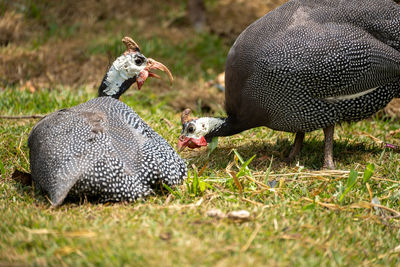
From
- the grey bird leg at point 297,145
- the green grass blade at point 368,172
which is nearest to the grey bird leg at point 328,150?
the grey bird leg at point 297,145

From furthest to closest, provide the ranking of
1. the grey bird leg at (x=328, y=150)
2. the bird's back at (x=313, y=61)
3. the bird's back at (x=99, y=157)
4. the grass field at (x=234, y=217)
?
the grey bird leg at (x=328, y=150) → the bird's back at (x=313, y=61) → the bird's back at (x=99, y=157) → the grass field at (x=234, y=217)

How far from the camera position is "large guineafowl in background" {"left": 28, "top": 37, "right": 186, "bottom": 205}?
2.55m

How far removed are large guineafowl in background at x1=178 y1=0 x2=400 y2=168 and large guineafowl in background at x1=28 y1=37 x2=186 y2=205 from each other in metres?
0.57

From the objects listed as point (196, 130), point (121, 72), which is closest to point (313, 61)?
point (196, 130)

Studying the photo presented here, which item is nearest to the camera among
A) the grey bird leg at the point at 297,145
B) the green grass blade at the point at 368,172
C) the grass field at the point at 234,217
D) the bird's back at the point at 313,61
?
the grass field at the point at 234,217

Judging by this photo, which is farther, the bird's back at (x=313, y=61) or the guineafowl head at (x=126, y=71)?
the guineafowl head at (x=126, y=71)

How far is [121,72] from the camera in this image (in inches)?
138

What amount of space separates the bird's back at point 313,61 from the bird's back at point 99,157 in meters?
0.80

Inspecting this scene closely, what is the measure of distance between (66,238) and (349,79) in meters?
2.07

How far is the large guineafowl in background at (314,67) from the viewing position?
10.1 feet

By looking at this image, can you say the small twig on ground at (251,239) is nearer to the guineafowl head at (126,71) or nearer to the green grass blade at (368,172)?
the green grass blade at (368,172)

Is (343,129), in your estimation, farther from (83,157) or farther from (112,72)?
(83,157)

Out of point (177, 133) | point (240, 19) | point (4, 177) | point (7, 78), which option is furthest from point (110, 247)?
point (240, 19)

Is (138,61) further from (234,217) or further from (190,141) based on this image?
(234,217)
